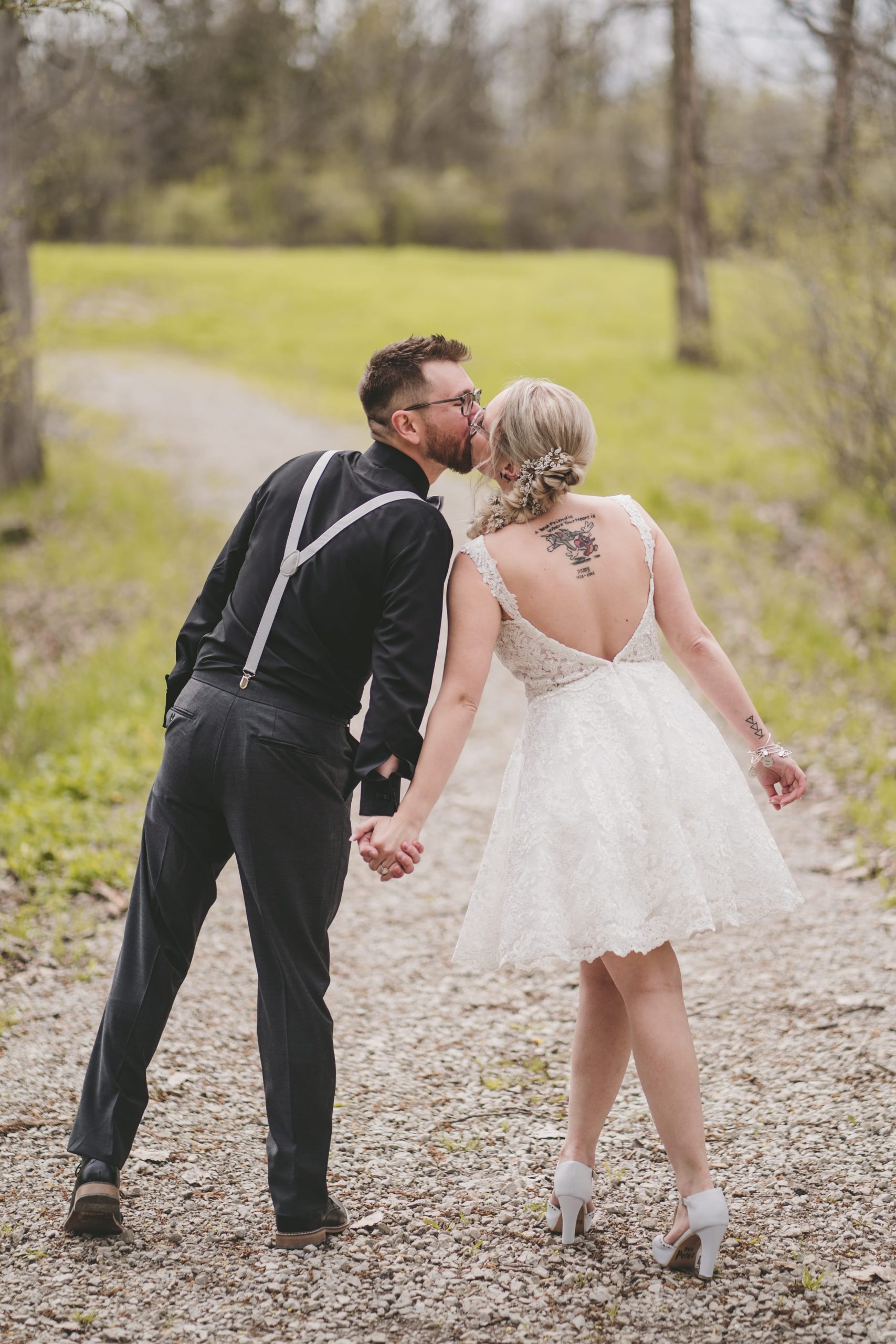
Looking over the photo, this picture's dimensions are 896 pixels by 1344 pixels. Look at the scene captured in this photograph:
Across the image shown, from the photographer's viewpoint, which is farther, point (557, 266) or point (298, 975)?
point (557, 266)

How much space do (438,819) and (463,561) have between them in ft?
12.8

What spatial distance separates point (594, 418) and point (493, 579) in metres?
13.7

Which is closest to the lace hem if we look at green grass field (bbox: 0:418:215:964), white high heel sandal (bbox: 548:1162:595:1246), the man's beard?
Answer: white high heel sandal (bbox: 548:1162:595:1246)

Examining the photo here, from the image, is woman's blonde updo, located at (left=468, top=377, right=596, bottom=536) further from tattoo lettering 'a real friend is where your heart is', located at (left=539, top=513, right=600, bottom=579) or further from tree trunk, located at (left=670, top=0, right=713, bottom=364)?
tree trunk, located at (left=670, top=0, right=713, bottom=364)

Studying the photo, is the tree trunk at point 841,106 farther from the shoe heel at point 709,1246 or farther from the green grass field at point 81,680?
the shoe heel at point 709,1246

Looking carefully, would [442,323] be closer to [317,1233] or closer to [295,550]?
[295,550]

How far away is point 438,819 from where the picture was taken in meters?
6.75

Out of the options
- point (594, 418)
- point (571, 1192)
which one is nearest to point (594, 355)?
point (594, 418)

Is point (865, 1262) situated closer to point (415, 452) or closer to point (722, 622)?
point (415, 452)

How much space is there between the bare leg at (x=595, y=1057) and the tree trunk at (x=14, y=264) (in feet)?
30.3

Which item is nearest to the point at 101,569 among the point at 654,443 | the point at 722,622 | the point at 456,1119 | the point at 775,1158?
the point at 722,622

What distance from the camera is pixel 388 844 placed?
2.86 metres

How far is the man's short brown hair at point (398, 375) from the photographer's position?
9.95 ft

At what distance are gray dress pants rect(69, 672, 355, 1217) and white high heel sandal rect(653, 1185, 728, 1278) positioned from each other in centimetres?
93
